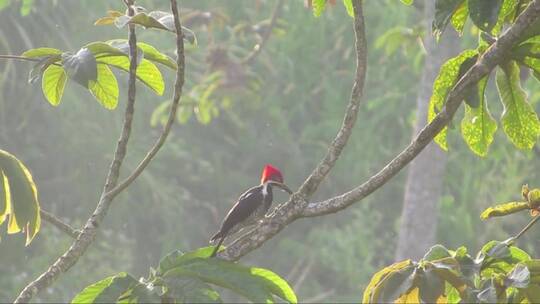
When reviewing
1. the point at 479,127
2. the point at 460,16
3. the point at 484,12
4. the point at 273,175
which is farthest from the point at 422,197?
the point at 484,12

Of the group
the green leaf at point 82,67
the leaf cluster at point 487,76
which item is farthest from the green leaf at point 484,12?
the green leaf at point 82,67

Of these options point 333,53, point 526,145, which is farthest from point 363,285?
point 526,145

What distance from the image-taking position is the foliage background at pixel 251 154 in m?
9.09

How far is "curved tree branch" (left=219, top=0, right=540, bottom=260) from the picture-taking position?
1.73 m

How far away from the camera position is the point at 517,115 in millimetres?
1940

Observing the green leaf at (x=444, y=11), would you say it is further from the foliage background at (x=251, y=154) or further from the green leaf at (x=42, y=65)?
the foliage background at (x=251, y=154)

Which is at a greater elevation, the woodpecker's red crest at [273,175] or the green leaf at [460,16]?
the green leaf at [460,16]

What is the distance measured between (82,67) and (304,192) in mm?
391

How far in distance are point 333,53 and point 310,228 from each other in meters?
1.66

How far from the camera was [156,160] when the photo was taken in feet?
34.5

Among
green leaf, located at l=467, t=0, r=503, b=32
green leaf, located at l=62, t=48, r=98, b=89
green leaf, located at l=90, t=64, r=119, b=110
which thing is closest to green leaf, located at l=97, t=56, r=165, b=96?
green leaf, located at l=90, t=64, r=119, b=110

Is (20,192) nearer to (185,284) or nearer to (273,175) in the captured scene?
(185,284)

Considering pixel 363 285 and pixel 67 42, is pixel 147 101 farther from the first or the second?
pixel 363 285

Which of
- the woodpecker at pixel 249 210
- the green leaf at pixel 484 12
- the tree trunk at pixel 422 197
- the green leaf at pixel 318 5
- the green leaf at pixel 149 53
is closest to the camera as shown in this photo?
the green leaf at pixel 484 12
